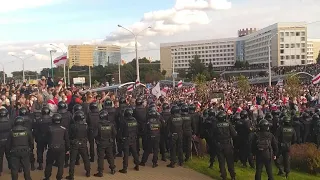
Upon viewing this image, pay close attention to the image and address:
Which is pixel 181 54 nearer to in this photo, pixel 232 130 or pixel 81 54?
pixel 81 54

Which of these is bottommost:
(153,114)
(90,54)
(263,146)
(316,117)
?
(263,146)

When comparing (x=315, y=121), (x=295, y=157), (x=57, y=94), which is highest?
(x=57, y=94)

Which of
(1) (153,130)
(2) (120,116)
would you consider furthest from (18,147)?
(1) (153,130)

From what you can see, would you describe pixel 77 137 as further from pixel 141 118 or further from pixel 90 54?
pixel 90 54

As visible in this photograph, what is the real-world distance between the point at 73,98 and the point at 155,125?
3.74 meters

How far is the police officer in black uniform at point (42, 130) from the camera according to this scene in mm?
12133

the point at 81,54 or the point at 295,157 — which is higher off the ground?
the point at 81,54

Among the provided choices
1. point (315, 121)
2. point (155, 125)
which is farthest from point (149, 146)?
point (315, 121)

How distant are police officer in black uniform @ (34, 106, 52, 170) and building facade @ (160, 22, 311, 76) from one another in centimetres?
12551

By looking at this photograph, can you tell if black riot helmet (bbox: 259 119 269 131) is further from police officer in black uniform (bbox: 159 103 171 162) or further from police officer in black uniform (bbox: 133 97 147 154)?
police officer in black uniform (bbox: 133 97 147 154)

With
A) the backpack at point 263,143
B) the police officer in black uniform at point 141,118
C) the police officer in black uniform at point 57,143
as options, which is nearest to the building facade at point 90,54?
the police officer in black uniform at point 141,118

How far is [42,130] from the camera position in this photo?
488 inches

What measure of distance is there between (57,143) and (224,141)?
4512mm

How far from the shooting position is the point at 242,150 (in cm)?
1346
